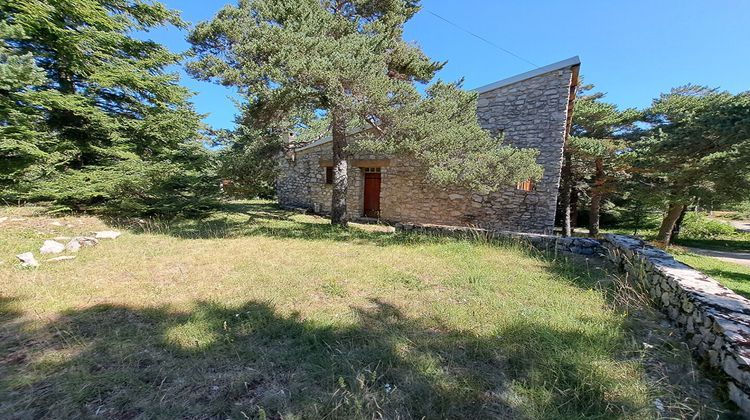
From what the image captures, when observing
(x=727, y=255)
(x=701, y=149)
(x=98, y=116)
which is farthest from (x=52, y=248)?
(x=727, y=255)

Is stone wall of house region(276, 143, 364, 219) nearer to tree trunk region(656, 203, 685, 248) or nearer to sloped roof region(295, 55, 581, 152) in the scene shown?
sloped roof region(295, 55, 581, 152)

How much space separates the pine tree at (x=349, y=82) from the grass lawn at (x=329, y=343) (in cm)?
273

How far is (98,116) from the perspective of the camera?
22.7 feet

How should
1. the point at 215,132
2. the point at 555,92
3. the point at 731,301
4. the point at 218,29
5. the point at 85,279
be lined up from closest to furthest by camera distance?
the point at 731,301 → the point at 85,279 → the point at 218,29 → the point at 555,92 → the point at 215,132

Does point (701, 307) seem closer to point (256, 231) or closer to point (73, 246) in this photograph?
point (256, 231)

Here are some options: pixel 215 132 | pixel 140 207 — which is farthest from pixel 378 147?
pixel 215 132

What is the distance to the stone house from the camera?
7.66m

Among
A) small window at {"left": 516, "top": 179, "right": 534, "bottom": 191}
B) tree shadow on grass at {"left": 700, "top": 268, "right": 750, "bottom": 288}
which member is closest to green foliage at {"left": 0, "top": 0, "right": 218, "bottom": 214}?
small window at {"left": 516, "top": 179, "right": 534, "bottom": 191}

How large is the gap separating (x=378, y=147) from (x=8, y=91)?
24.6 ft

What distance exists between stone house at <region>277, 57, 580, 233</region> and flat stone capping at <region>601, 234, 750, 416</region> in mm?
4063

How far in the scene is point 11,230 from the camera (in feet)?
18.3

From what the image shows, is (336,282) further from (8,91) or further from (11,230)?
(8,91)

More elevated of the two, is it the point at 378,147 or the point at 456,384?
the point at 378,147

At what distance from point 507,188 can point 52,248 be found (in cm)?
969
